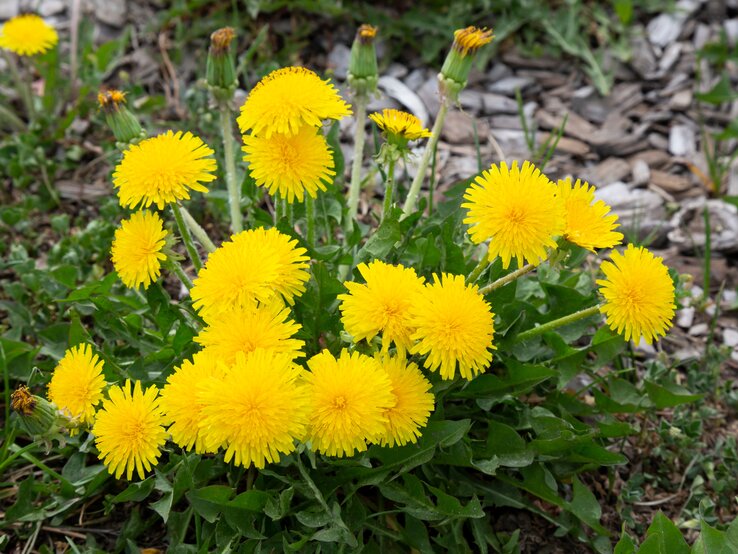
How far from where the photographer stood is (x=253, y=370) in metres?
1.63

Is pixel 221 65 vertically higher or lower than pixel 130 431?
higher

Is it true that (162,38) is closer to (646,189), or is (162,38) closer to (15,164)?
(15,164)

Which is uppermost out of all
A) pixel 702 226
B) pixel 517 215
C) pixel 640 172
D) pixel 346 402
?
pixel 517 215

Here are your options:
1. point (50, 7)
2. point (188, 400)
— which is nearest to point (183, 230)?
point (188, 400)

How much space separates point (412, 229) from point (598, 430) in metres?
0.81

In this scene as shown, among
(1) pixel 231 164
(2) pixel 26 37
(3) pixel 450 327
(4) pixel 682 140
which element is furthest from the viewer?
(4) pixel 682 140

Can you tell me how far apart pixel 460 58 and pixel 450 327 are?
97 cm

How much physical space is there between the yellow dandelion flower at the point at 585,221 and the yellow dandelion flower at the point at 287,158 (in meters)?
0.62

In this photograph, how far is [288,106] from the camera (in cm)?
190

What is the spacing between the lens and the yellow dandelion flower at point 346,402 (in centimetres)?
169

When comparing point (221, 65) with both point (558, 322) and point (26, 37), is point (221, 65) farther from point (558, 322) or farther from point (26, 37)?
point (26, 37)

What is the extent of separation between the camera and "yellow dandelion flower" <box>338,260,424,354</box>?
177 cm

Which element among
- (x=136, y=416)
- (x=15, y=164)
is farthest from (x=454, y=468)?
(x=15, y=164)

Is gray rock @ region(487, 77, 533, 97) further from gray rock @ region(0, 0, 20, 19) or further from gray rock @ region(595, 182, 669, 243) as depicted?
gray rock @ region(0, 0, 20, 19)
